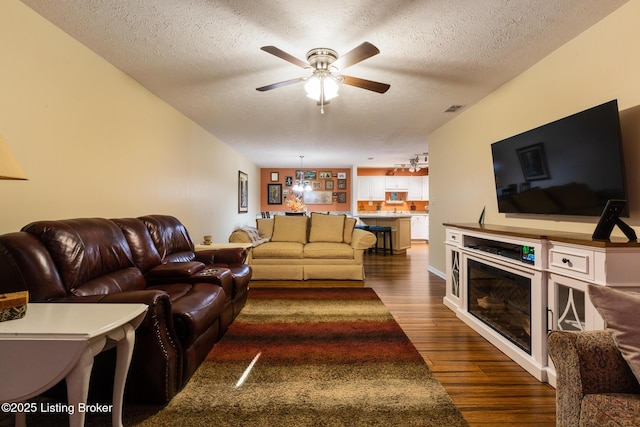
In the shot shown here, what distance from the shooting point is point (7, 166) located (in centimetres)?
118

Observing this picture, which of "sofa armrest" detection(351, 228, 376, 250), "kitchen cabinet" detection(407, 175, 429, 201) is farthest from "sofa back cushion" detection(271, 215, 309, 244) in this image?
"kitchen cabinet" detection(407, 175, 429, 201)

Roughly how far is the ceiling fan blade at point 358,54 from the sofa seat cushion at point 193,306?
6.39 ft

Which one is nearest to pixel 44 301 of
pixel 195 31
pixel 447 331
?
pixel 195 31

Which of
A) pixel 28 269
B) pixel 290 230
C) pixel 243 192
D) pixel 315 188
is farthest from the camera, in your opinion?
pixel 315 188

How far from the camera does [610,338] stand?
42.0 inches

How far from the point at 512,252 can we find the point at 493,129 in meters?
1.65

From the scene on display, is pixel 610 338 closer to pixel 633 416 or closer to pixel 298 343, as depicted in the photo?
pixel 633 416

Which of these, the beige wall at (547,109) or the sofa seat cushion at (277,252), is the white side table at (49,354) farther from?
the sofa seat cushion at (277,252)

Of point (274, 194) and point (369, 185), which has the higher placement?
point (369, 185)

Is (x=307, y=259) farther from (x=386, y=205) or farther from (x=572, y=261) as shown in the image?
(x=386, y=205)

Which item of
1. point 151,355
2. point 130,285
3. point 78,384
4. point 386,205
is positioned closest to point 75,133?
point 130,285

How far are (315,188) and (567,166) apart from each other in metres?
7.54

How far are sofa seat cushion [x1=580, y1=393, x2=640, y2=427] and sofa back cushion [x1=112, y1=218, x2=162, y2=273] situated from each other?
269 centimetres

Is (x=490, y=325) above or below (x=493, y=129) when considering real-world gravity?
below
